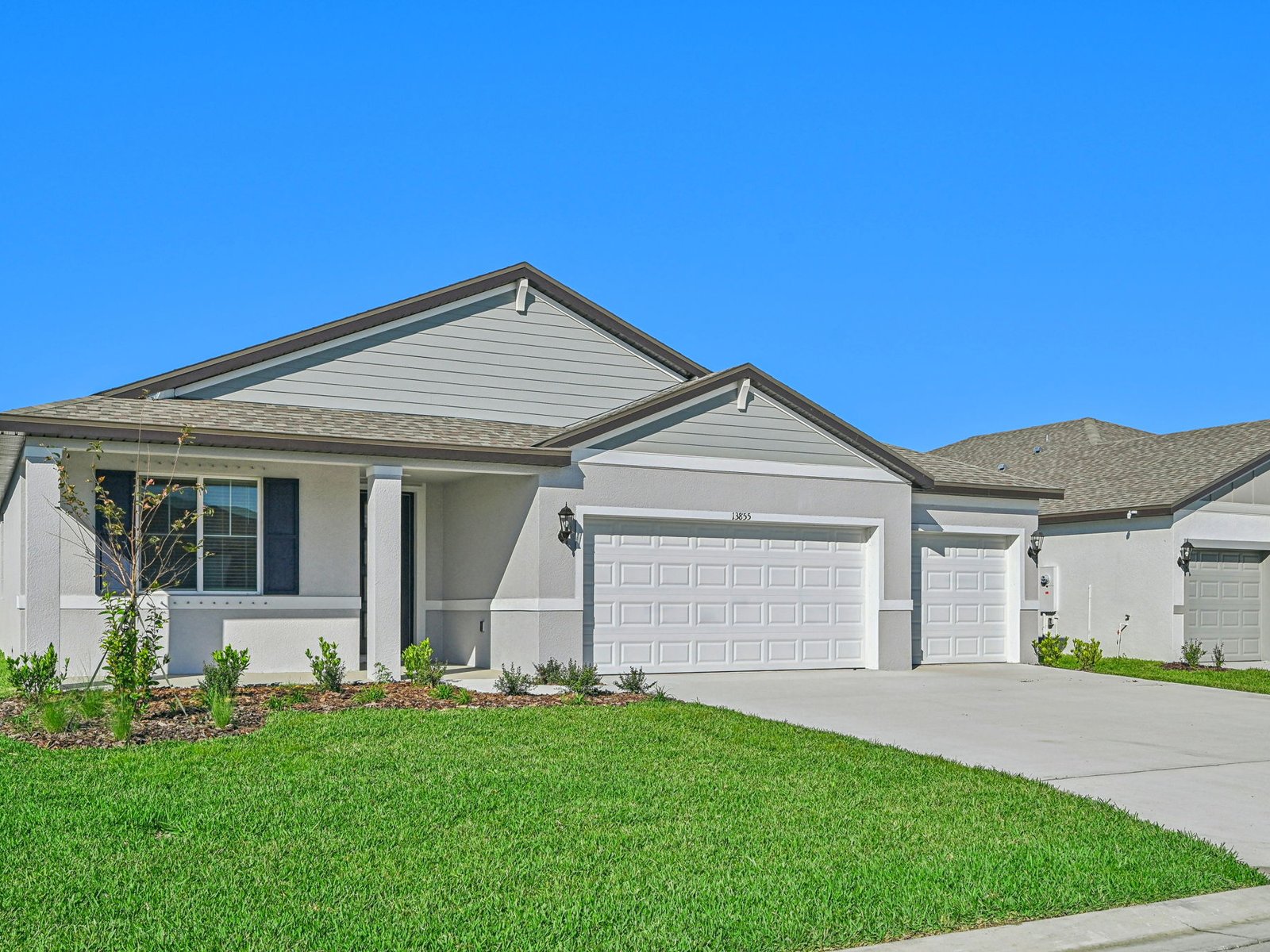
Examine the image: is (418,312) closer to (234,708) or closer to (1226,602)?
(234,708)

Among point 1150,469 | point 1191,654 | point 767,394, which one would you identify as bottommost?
point 1191,654

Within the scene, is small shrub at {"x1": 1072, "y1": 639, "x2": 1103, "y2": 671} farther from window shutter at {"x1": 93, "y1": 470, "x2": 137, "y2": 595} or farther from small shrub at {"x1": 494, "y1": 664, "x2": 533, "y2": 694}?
window shutter at {"x1": 93, "y1": 470, "x2": 137, "y2": 595}


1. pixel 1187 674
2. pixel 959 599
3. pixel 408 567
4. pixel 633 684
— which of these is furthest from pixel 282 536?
pixel 1187 674

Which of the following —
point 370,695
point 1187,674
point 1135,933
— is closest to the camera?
point 1135,933

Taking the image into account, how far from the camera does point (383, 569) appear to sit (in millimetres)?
15242

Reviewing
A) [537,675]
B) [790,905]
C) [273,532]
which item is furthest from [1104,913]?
[273,532]

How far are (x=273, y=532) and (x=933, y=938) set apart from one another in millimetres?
12368

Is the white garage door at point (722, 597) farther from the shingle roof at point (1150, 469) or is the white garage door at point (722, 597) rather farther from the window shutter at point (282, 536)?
the shingle roof at point (1150, 469)

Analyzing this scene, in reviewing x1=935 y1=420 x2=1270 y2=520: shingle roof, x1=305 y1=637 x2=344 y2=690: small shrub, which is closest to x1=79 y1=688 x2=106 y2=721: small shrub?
x1=305 y1=637 x2=344 y2=690: small shrub

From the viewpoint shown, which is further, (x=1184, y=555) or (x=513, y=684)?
(x=1184, y=555)

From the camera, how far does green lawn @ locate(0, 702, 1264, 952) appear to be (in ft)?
17.6

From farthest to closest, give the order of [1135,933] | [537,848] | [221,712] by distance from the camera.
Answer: [221,712] < [537,848] < [1135,933]

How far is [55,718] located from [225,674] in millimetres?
2569

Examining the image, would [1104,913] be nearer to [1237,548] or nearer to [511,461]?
[511,461]
